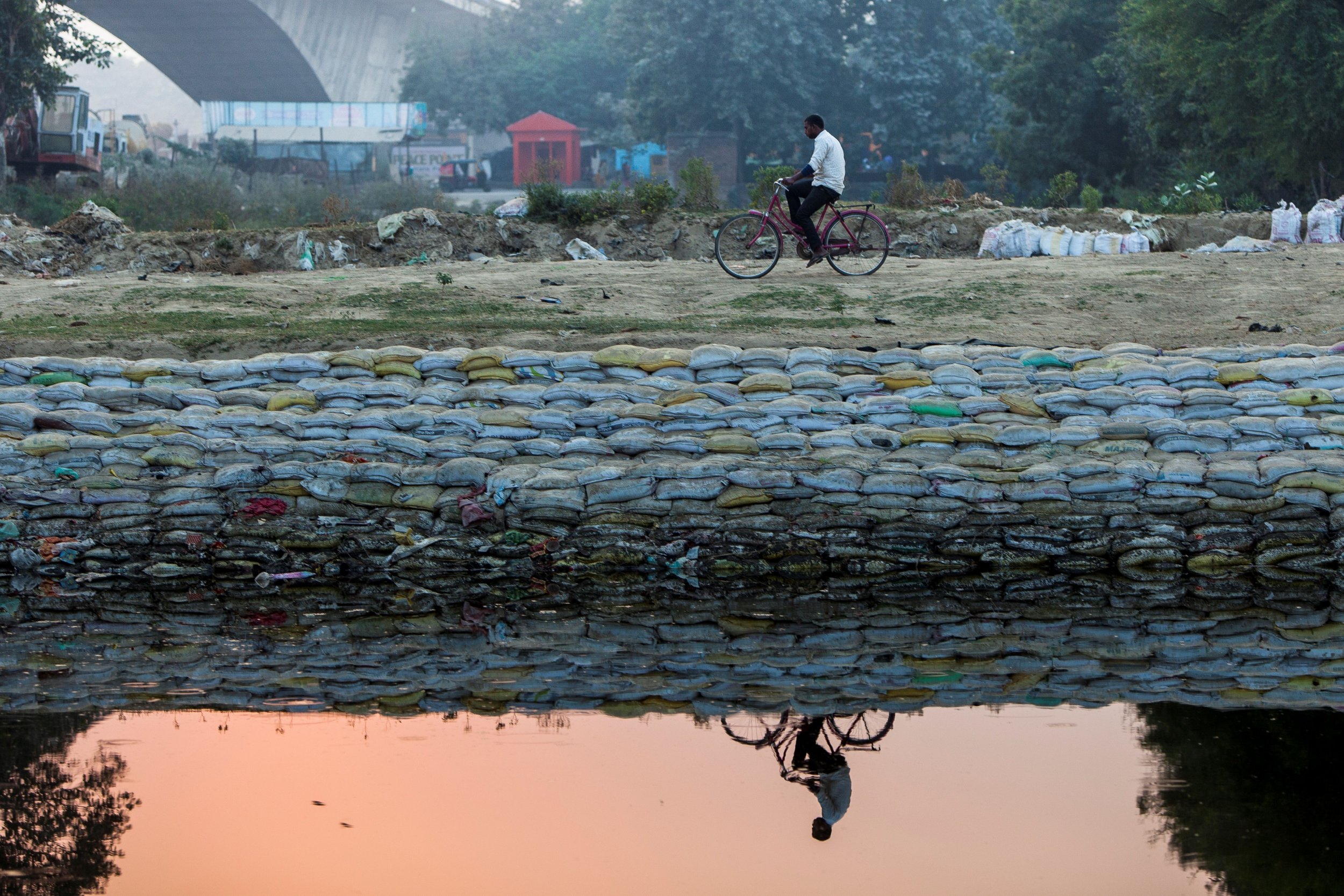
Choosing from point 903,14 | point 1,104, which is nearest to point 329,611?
point 1,104

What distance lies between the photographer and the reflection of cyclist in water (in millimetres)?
4117

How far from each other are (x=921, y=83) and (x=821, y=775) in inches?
1230

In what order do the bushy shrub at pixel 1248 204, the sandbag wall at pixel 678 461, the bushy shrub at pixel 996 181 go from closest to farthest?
1. the sandbag wall at pixel 678 461
2. the bushy shrub at pixel 1248 204
3. the bushy shrub at pixel 996 181

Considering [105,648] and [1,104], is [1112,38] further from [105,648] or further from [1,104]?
[105,648]

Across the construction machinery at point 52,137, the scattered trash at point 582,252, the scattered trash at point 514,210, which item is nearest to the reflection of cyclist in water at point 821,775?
the scattered trash at point 582,252

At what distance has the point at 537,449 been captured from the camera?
23.7 ft

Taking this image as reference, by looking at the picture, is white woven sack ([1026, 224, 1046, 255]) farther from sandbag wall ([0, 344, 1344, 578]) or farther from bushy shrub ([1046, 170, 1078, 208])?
sandbag wall ([0, 344, 1344, 578])

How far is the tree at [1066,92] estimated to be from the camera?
2619cm

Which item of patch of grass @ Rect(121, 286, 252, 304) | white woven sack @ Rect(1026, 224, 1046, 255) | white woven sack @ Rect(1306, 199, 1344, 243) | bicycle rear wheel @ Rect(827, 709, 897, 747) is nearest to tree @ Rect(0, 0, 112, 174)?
patch of grass @ Rect(121, 286, 252, 304)

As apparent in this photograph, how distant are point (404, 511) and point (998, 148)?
2361 centimetres

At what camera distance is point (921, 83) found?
33219 mm

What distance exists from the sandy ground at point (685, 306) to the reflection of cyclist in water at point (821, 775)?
409 centimetres

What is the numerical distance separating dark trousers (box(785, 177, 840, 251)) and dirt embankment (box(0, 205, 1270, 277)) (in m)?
4.47

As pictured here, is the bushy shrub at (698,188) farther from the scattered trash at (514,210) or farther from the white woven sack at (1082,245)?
the white woven sack at (1082,245)
